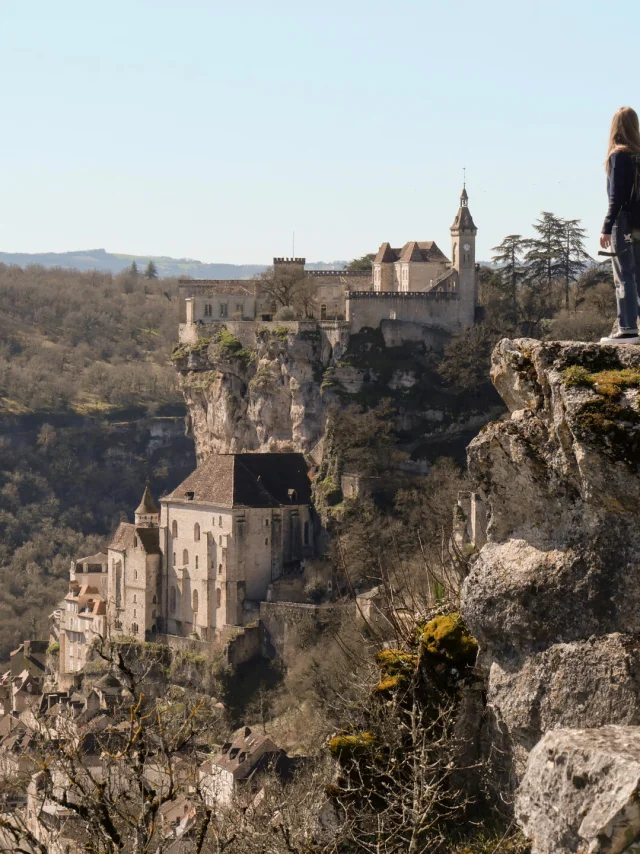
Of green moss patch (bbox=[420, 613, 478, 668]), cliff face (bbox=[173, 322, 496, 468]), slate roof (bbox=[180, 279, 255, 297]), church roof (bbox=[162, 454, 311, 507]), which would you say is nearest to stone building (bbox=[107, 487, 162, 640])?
church roof (bbox=[162, 454, 311, 507])

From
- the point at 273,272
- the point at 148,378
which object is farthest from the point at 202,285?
the point at 148,378

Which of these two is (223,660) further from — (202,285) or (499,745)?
(499,745)

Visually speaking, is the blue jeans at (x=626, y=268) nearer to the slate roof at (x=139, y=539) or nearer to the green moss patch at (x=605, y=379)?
the green moss patch at (x=605, y=379)

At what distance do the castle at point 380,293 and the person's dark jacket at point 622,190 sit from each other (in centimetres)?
6308

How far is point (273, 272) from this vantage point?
90062mm

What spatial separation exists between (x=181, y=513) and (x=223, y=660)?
24.8 feet

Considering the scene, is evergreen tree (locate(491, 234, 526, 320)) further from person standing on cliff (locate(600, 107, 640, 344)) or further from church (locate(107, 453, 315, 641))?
person standing on cliff (locate(600, 107, 640, 344))

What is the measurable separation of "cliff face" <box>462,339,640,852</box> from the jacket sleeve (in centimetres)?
149

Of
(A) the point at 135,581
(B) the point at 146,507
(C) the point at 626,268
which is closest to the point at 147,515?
(B) the point at 146,507

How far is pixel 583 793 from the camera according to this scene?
517 inches

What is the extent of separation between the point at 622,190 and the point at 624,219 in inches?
12.3

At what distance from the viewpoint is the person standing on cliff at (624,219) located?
1606 centimetres

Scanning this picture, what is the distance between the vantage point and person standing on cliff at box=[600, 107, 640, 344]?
1606cm

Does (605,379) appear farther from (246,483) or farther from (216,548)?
(246,483)
